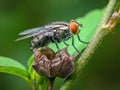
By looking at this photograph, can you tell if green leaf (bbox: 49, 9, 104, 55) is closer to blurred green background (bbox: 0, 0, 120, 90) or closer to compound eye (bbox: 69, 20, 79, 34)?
compound eye (bbox: 69, 20, 79, 34)

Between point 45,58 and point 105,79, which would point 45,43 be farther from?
point 105,79

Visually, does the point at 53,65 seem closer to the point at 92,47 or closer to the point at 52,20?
the point at 92,47

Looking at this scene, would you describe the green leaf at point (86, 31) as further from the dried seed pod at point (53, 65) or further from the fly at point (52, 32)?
the dried seed pod at point (53, 65)

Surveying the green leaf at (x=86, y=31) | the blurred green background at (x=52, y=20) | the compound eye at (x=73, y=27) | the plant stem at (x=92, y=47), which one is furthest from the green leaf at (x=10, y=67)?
the blurred green background at (x=52, y=20)

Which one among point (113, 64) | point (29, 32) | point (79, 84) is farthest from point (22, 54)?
point (29, 32)

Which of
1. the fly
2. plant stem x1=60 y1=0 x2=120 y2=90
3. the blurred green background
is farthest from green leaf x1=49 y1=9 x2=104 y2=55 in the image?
the blurred green background

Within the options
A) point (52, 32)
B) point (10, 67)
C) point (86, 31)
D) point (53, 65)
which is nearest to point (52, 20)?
point (86, 31)

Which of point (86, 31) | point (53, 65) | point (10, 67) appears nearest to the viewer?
point (53, 65)
